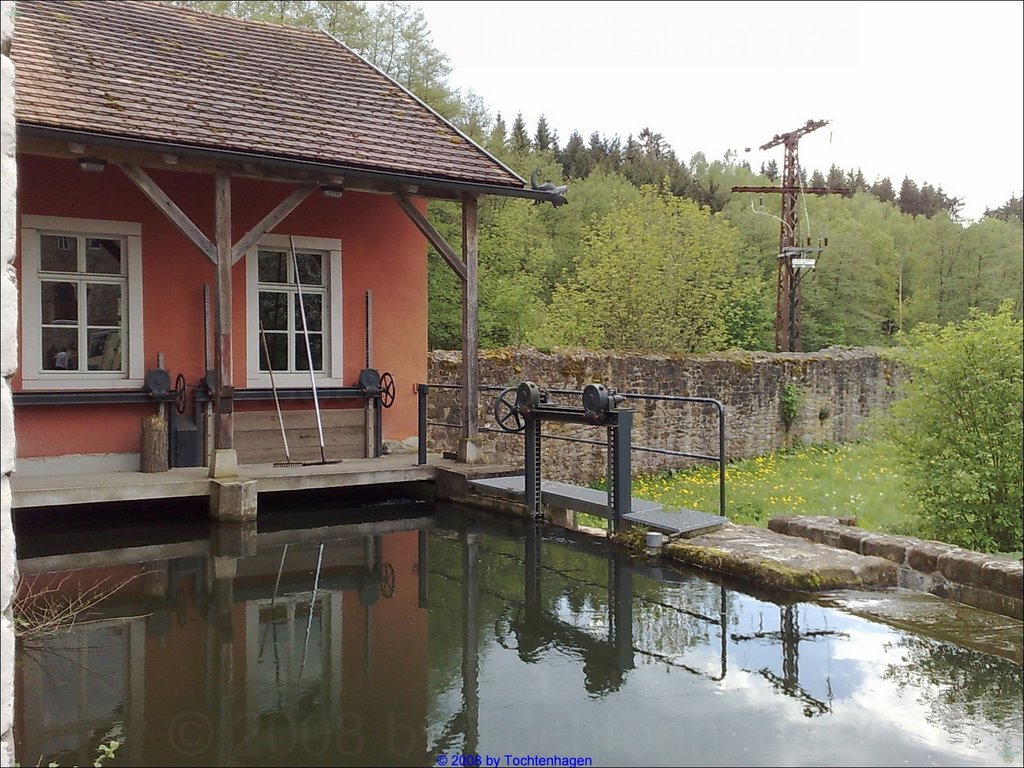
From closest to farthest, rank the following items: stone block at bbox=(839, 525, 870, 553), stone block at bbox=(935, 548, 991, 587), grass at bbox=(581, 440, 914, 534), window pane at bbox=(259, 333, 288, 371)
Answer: stone block at bbox=(935, 548, 991, 587) → stone block at bbox=(839, 525, 870, 553) → window pane at bbox=(259, 333, 288, 371) → grass at bbox=(581, 440, 914, 534)

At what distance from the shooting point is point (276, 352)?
34.5 feet

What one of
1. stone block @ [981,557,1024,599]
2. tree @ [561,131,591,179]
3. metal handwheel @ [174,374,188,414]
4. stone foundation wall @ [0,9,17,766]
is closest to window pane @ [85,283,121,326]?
metal handwheel @ [174,374,188,414]

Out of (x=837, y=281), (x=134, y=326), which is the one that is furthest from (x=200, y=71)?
(x=837, y=281)

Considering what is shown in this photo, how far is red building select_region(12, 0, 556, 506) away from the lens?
857cm

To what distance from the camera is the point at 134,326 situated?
9.54m

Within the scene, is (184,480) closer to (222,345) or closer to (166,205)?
(222,345)

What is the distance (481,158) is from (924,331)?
5.11m

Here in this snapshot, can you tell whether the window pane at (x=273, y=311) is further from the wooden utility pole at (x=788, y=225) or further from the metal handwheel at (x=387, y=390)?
the wooden utility pole at (x=788, y=225)

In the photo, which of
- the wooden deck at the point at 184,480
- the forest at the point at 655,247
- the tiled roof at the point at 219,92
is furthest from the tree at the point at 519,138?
the wooden deck at the point at 184,480

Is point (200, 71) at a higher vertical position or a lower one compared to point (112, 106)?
higher

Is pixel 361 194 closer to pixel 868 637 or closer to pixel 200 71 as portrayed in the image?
pixel 200 71

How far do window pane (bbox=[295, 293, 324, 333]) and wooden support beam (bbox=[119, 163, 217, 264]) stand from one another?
7.22 ft

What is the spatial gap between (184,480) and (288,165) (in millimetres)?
3075

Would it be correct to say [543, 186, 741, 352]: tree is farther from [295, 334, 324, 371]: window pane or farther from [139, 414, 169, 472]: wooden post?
[139, 414, 169, 472]: wooden post
